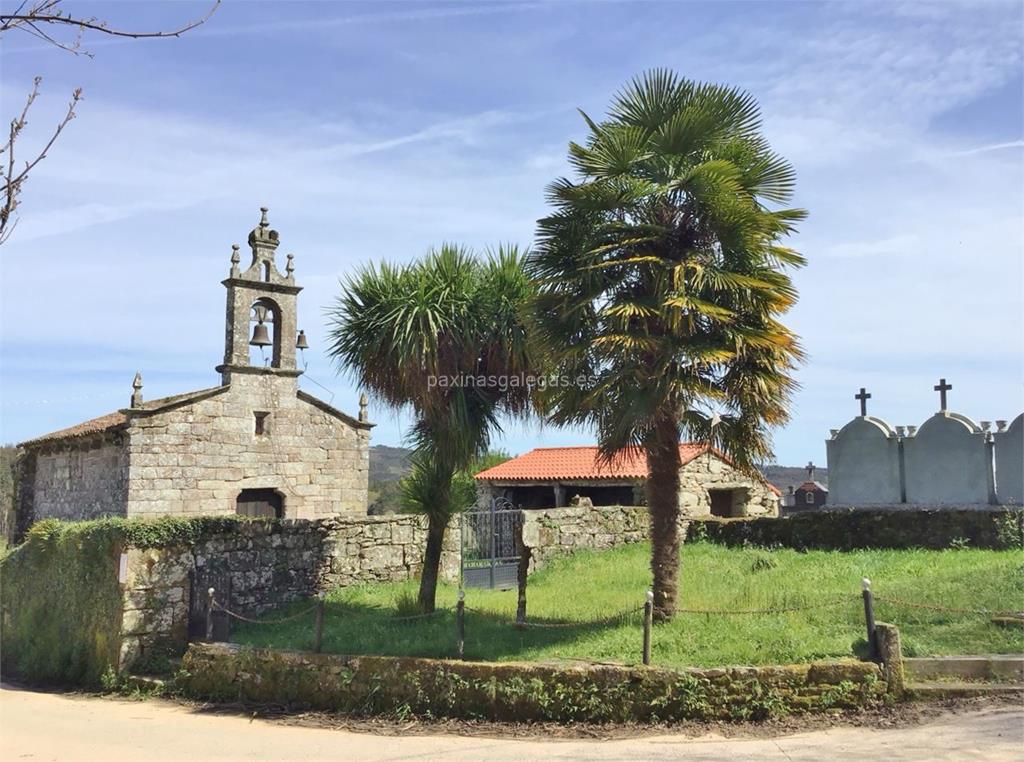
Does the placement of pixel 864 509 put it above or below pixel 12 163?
below

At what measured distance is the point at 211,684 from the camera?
1079 centimetres

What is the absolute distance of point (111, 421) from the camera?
21141 mm

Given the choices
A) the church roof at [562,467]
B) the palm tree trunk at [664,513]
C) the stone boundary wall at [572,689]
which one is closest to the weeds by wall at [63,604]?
the stone boundary wall at [572,689]

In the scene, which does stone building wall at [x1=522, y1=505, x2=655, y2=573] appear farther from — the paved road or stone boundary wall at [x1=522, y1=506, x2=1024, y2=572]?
the paved road

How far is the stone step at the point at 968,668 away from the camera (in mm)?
8492

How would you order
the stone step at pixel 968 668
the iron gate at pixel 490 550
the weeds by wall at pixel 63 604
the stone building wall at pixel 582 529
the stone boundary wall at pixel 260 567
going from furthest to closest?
the iron gate at pixel 490 550 → the stone building wall at pixel 582 529 → the weeds by wall at pixel 63 604 → the stone boundary wall at pixel 260 567 → the stone step at pixel 968 668

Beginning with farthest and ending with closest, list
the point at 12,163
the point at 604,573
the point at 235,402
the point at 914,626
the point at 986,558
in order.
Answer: the point at 235,402 < the point at 604,573 < the point at 986,558 < the point at 914,626 < the point at 12,163

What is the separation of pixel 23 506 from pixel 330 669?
744 inches

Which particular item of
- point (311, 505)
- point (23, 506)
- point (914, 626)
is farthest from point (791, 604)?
point (23, 506)

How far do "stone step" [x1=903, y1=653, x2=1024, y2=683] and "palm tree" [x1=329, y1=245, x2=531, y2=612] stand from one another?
19.7 feet

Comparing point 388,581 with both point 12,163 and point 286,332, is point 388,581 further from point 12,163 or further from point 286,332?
point 12,163

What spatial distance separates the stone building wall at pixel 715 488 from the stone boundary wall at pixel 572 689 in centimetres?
1100

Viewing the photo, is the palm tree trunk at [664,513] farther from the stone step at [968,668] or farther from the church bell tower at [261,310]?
the church bell tower at [261,310]

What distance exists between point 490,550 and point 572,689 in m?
10.7
